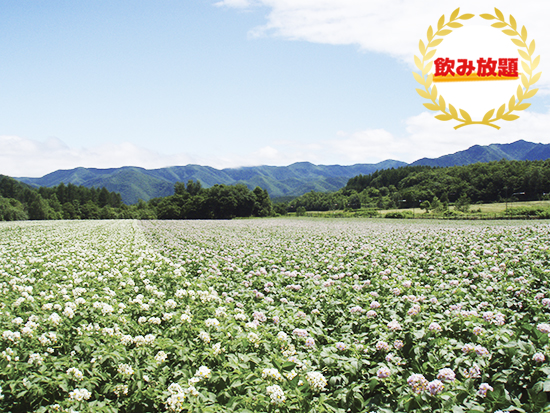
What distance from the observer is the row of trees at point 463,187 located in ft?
307

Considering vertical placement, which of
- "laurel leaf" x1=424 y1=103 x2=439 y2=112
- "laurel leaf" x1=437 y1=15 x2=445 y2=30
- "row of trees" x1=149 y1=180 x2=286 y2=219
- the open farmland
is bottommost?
the open farmland

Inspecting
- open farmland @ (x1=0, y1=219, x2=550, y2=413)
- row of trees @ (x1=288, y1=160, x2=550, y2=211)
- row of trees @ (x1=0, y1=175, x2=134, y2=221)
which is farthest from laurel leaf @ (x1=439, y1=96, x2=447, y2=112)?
row of trees @ (x1=0, y1=175, x2=134, y2=221)

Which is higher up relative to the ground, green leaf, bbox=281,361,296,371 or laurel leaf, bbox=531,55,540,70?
laurel leaf, bbox=531,55,540,70

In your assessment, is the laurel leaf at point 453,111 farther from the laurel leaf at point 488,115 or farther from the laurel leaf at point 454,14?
the laurel leaf at point 454,14

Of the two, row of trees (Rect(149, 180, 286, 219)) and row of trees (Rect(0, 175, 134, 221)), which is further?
row of trees (Rect(149, 180, 286, 219))

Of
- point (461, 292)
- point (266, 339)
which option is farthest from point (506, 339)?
point (266, 339)

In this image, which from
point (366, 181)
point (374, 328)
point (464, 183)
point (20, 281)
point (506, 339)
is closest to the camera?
point (506, 339)

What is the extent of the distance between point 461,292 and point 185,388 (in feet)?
20.3

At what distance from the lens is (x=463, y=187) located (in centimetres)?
10438

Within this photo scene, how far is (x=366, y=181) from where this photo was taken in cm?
16600

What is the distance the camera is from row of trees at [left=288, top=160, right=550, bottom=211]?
93.6 metres

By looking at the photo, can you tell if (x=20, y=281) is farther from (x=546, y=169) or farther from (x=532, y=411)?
(x=546, y=169)

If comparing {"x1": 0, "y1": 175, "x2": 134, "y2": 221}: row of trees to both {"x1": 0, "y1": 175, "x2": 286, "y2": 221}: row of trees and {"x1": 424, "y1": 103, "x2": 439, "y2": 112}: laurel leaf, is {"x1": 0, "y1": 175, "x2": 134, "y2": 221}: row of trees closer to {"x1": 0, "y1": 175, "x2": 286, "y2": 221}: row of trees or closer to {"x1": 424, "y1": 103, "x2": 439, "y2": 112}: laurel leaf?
{"x1": 0, "y1": 175, "x2": 286, "y2": 221}: row of trees

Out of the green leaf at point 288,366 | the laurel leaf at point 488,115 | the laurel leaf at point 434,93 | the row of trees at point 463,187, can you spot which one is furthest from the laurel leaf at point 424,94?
the row of trees at point 463,187
